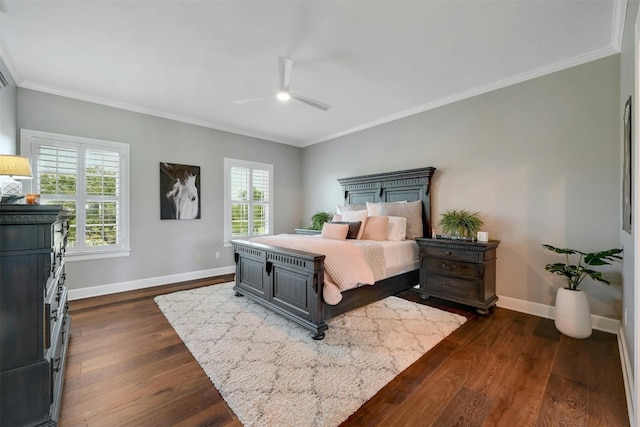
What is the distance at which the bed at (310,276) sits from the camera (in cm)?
253

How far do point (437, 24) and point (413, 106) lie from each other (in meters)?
1.86

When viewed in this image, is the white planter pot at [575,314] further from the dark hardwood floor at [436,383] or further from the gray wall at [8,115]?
the gray wall at [8,115]

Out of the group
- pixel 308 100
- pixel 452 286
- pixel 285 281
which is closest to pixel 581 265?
pixel 452 286

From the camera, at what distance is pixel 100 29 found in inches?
91.8

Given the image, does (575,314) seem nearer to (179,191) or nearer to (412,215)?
(412,215)

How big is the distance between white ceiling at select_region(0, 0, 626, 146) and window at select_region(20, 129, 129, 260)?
68 cm

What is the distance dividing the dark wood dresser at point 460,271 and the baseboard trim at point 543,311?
0.54 ft

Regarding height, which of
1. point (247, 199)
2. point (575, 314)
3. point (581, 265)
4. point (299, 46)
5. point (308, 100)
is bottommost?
point (575, 314)

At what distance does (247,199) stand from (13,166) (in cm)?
343

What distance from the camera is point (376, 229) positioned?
374 cm

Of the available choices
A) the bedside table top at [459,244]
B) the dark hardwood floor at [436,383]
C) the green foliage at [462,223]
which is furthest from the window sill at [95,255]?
the green foliage at [462,223]

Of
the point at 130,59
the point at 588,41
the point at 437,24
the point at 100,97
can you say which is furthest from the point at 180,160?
the point at 588,41

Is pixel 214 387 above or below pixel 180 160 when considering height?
below

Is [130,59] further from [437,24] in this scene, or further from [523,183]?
[523,183]
